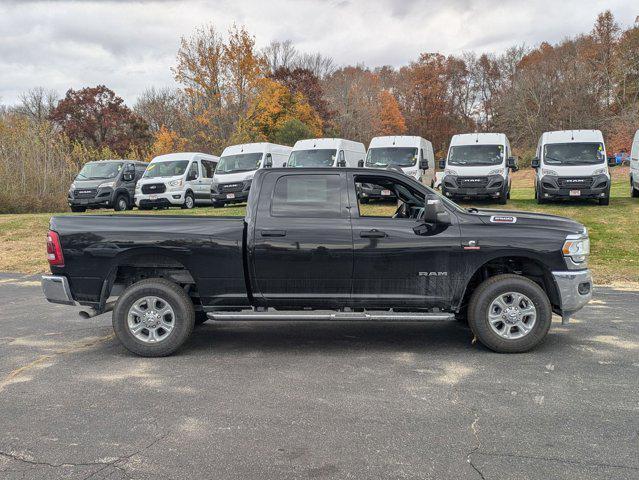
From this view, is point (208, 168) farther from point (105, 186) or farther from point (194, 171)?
point (105, 186)

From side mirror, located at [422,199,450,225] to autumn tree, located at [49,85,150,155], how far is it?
54.3m

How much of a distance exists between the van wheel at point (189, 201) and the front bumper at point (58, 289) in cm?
1630

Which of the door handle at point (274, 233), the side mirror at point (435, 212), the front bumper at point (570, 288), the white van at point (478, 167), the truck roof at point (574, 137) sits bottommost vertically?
the front bumper at point (570, 288)

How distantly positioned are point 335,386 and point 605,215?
45.6 feet

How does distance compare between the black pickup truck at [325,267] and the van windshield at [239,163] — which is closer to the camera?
the black pickup truck at [325,267]

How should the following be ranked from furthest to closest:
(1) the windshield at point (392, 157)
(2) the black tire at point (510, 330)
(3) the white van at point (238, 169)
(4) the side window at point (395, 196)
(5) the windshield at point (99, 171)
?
(5) the windshield at point (99, 171) < (3) the white van at point (238, 169) < (1) the windshield at point (392, 157) < (4) the side window at point (395, 196) < (2) the black tire at point (510, 330)

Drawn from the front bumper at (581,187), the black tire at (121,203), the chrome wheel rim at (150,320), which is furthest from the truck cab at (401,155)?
the chrome wheel rim at (150,320)

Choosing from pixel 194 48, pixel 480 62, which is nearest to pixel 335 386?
pixel 194 48

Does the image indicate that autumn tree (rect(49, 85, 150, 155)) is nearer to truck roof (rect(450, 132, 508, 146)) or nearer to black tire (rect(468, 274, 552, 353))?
truck roof (rect(450, 132, 508, 146))

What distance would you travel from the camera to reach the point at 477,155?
19156 millimetres

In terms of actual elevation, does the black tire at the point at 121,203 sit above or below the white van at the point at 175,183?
below

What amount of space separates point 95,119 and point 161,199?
3998 cm

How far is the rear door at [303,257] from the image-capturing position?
18.2 ft

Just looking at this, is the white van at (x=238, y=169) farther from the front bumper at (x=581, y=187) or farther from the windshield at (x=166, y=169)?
the front bumper at (x=581, y=187)
